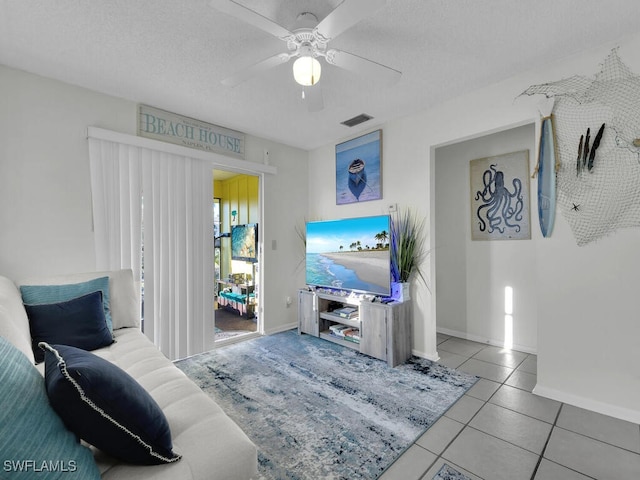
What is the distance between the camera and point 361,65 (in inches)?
72.4

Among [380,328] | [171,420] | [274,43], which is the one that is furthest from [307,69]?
[380,328]

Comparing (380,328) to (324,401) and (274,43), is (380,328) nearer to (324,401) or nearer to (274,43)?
(324,401)

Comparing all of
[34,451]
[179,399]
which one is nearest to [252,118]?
[179,399]

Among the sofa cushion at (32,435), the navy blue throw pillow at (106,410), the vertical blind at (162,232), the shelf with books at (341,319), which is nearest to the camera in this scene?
the sofa cushion at (32,435)

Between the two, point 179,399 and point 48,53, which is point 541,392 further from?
point 48,53

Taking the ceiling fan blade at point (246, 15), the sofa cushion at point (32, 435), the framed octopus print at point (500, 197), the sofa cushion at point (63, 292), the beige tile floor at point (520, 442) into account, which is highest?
the ceiling fan blade at point (246, 15)

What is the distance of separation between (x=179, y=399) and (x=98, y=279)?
1483 mm

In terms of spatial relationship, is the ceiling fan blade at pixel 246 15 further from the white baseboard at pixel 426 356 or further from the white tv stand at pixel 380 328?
the white baseboard at pixel 426 356

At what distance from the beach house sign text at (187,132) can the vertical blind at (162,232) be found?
192mm

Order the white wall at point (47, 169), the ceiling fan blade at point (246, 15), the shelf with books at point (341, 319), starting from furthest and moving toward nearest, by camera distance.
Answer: the shelf with books at point (341, 319), the white wall at point (47, 169), the ceiling fan blade at point (246, 15)

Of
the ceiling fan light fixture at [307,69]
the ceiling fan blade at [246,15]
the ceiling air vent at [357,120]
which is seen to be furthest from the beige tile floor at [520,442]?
the ceiling air vent at [357,120]

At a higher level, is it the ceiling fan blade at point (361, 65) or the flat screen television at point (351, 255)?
the ceiling fan blade at point (361, 65)

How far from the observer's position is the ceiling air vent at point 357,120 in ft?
10.8

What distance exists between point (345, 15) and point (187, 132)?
239 cm
